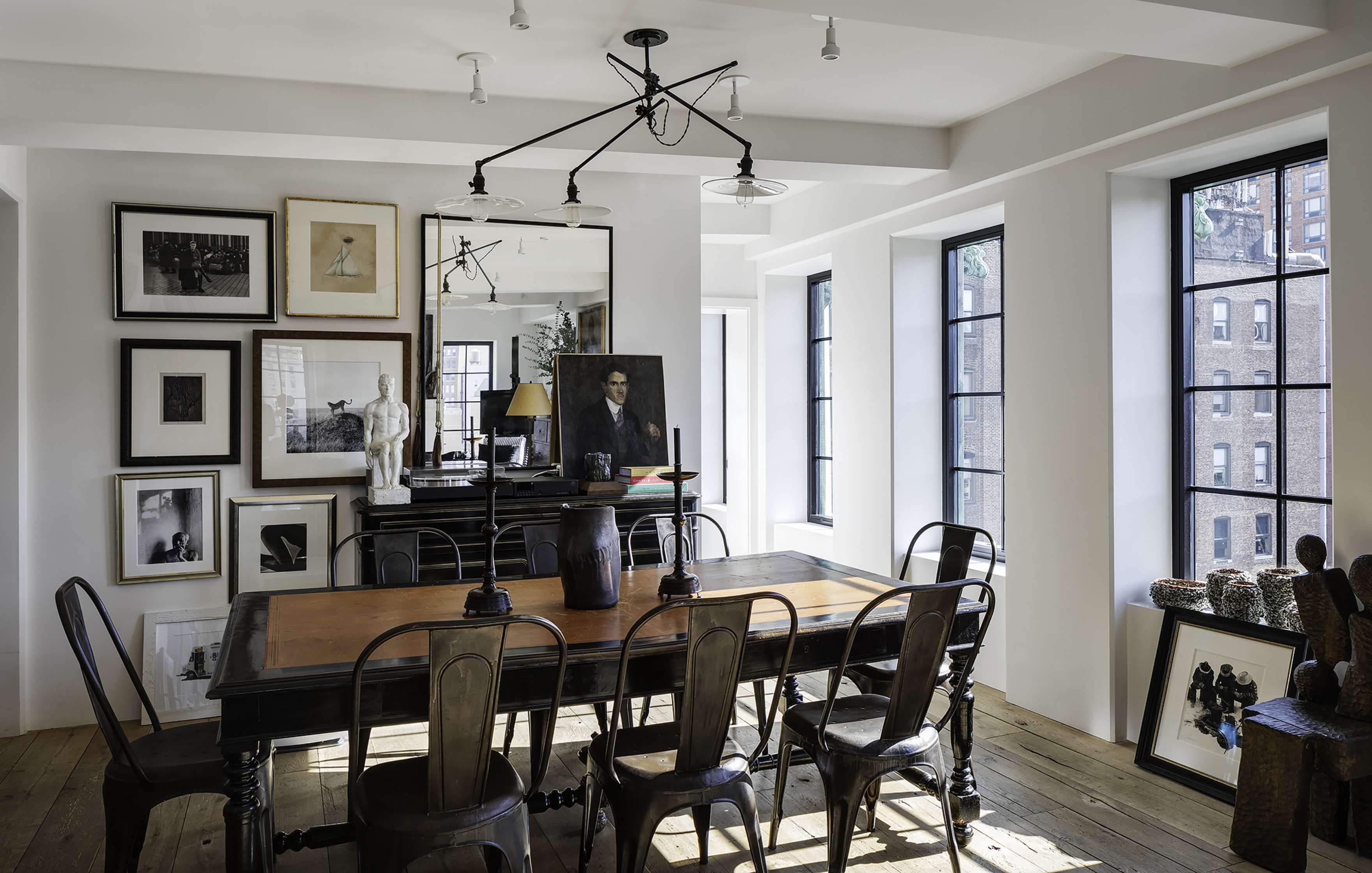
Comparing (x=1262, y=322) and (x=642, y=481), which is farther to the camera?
(x=642, y=481)

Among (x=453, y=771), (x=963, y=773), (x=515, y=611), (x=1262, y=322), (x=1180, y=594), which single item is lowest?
(x=963, y=773)

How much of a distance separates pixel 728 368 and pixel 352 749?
223 inches

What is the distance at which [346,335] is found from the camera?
14.9 feet

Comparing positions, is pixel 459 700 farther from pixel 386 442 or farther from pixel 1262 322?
pixel 1262 322

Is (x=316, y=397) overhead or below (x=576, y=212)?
below

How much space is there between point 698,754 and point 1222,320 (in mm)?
2898

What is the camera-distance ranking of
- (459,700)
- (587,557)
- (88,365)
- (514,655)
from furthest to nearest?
(88,365) → (587,557) → (514,655) → (459,700)

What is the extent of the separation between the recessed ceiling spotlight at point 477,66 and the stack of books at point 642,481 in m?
1.88

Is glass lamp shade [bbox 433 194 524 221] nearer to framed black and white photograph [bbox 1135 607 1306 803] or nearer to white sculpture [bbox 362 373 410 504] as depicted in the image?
white sculpture [bbox 362 373 410 504]

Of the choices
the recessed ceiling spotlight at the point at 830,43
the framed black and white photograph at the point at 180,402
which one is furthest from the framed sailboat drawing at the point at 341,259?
the recessed ceiling spotlight at the point at 830,43

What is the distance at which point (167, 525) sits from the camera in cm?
434

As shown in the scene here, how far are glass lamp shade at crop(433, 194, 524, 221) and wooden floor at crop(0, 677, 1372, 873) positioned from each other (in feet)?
6.82

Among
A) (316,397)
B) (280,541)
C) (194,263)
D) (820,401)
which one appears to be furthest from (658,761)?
(820,401)

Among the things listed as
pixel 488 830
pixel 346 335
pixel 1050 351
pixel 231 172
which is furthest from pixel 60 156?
pixel 1050 351
